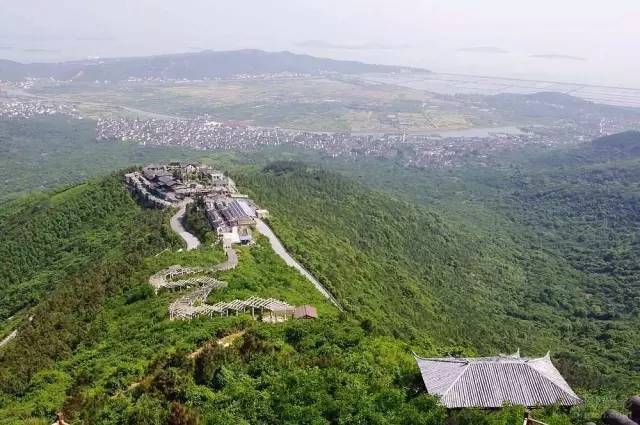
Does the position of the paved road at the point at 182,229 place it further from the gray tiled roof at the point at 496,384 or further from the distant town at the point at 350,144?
the distant town at the point at 350,144

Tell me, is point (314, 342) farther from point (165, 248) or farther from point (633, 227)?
point (633, 227)

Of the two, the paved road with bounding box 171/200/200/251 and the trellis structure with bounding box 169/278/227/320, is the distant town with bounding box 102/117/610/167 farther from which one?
the trellis structure with bounding box 169/278/227/320

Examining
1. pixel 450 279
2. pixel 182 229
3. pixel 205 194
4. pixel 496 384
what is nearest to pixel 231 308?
pixel 496 384

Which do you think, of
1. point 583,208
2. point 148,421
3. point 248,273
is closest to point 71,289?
point 248,273

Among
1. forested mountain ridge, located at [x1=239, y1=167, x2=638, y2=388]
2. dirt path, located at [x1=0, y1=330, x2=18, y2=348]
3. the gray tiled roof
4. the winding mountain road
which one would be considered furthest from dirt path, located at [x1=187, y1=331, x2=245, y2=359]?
dirt path, located at [x1=0, y1=330, x2=18, y2=348]

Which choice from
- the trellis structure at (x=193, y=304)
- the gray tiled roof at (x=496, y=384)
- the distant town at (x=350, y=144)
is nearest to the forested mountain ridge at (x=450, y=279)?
the trellis structure at (x=193, y=304)

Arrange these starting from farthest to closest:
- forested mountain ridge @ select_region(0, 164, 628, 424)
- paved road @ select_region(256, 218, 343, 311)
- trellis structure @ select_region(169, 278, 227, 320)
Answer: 1. paved road @ select_region(256, 218, 343, 311)
2. trellis structure @ select_region(169, 278, 227, 320)
3. forested mountain ridge @ select_region(0, 164, 628, 424)

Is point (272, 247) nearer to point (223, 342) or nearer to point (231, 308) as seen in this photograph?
point (231, 308)
